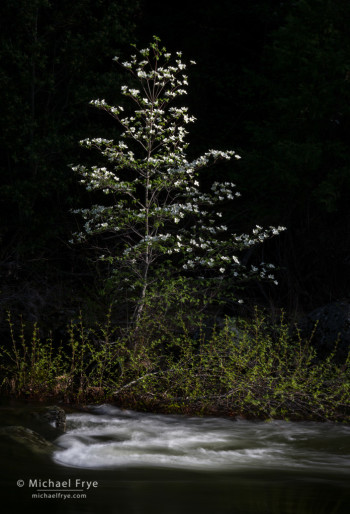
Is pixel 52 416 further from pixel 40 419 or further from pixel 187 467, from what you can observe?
pixel 187 467

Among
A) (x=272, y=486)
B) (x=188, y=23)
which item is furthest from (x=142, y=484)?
(x=188, y=23)

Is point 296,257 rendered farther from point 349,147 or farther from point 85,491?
point 85,491

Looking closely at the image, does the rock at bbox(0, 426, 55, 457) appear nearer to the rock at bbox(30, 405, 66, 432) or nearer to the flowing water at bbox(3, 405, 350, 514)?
the flowing water at bbox(3, 405, 350, 514)

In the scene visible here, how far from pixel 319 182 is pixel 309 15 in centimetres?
343

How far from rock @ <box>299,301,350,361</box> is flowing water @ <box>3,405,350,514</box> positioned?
2.14 metres

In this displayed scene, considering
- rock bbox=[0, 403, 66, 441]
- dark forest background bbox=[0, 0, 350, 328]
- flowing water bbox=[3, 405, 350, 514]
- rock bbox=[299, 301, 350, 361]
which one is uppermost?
dark forest background bbox=[0, 0, 350, 328]

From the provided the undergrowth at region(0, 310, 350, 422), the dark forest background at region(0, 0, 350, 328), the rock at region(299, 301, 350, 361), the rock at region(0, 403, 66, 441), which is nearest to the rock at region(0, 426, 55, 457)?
the rock at region(0, 403, 66, 441)

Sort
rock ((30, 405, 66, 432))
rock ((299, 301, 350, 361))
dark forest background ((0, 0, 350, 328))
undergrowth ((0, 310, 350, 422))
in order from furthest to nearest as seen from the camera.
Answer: dark forest background ((0, 0, 350, 328)) → rock ((299, 301, 350, 361)) → undergrowth ((0, 310, 350, 422)) → rock ((30, 405, 66, 432))

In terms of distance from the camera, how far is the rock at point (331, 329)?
32.9 ft

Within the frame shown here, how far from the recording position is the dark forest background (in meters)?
13.4

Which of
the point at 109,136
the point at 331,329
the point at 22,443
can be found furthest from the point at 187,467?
the point at 109,136

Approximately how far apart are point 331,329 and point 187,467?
4.60 m

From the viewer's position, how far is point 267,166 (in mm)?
14328

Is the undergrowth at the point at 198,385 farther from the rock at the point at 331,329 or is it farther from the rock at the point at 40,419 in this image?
the rock at the point at 331,329
